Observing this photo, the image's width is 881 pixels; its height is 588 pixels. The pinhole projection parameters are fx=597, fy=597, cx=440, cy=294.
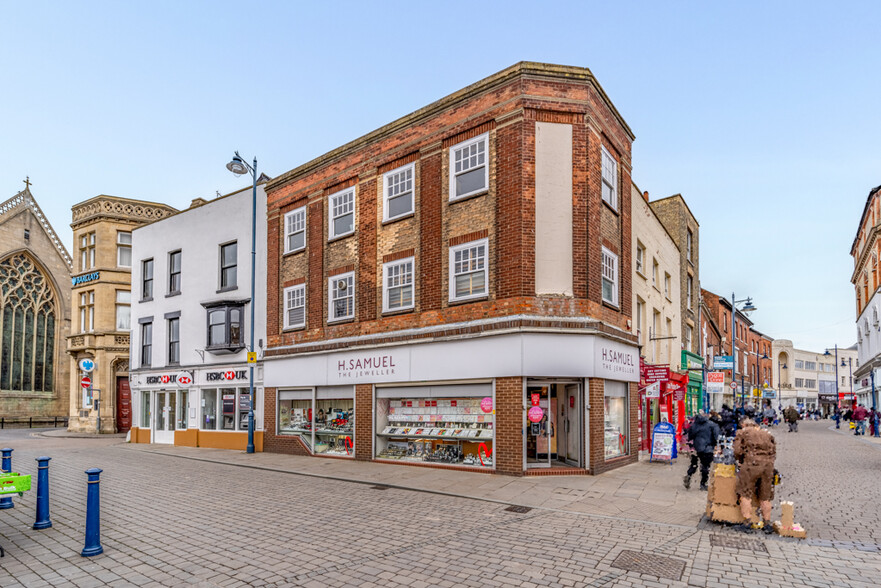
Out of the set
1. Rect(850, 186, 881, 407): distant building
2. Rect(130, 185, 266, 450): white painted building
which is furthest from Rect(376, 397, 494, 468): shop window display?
Rect(850, 186, 881, 407): distant building

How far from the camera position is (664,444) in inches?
687

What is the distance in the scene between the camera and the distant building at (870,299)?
3288 centimetres

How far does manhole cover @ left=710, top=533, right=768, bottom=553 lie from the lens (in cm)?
818

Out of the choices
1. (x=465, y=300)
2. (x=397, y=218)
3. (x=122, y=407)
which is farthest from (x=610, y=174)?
(x=122, y=407)

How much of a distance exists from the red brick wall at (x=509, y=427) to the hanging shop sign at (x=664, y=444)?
5313 mm

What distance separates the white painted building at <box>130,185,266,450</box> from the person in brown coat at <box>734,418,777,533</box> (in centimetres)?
1718

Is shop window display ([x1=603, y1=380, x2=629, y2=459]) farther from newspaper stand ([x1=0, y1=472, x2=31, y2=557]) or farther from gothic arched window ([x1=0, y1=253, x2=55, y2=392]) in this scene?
gothic arched window ([x1=0, y1=253, x2=55, y2=392])

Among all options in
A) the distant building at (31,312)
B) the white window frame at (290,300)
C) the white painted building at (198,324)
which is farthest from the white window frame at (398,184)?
the distant building at (31,312)

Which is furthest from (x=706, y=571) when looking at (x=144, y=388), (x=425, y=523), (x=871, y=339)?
(x=871, y=339)

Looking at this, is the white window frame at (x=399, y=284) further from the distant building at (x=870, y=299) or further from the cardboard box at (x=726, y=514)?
the distant building at (x=870, y=299)

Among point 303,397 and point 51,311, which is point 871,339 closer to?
point 303,397

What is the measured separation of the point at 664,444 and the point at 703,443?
4620 millimetres

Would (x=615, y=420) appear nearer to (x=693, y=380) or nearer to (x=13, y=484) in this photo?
(x=13, y=484)

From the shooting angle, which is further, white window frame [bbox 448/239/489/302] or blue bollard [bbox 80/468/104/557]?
white window frame [bbox 448/239/489/302]
